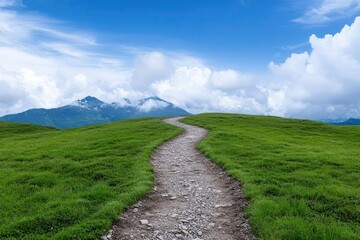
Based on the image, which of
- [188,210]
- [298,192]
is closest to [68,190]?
[188,210]

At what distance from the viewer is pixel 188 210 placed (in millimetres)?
15391

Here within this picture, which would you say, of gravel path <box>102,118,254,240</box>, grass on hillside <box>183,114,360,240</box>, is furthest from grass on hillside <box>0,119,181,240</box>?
grass on hillside <box>183,114,360,240</box>

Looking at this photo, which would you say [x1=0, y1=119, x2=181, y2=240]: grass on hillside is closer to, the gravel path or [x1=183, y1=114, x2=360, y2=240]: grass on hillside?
the gravel path

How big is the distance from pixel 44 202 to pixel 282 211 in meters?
11.2

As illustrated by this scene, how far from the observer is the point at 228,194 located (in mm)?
18062

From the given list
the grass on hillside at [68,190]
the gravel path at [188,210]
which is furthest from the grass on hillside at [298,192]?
the grass on hillside at [68,190]

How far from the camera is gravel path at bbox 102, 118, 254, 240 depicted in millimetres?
12930

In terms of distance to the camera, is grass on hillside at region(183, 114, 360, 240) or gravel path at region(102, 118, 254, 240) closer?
grass on hillside at region(183, 114, 360, 240)

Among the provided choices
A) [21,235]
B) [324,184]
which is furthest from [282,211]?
[21,235]

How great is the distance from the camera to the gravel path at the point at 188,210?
42.4ft

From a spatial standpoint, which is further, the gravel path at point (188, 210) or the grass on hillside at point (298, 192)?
the gravel path at point (188, 210)

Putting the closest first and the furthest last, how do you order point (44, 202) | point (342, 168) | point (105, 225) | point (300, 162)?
point (105, 225)
point (44, 202)
point (342, 168)
point (300, 162)

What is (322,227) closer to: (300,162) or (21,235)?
(21,235)

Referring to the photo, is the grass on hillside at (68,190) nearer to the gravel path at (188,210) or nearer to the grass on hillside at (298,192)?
the gravel path at (188,210)
